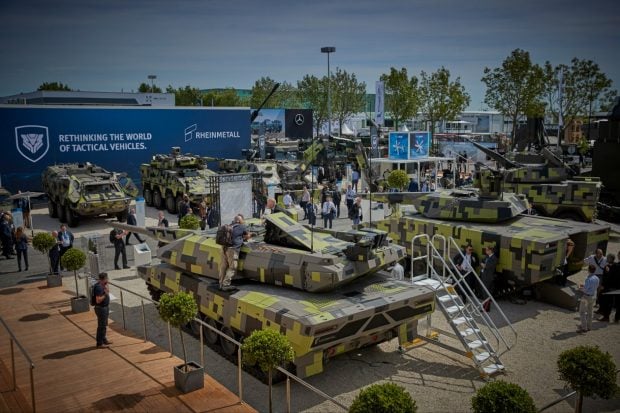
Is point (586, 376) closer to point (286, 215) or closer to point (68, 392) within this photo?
point (286, 215)

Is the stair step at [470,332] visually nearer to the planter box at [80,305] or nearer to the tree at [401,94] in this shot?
the planter box at [80,305]

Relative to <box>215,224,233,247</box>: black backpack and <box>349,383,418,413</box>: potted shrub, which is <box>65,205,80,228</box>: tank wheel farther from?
<box>349,383,418,413</box>: potted shrub

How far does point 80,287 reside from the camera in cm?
1647

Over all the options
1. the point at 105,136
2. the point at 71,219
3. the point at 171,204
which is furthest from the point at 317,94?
the point at 71,219

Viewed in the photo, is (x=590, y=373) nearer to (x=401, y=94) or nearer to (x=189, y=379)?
(x=189, y=379)

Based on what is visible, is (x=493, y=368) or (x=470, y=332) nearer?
(x=493, y=368)

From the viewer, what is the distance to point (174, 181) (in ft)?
90.8

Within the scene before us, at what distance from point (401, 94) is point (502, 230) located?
37.7 metres

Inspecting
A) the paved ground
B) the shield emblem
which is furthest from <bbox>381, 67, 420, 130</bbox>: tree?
the paved ground

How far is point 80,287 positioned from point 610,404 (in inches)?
534

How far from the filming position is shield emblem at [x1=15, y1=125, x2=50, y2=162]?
3047 cm

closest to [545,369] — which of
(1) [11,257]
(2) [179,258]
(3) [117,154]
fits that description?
(2) [179,258]

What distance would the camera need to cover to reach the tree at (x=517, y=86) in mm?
42094

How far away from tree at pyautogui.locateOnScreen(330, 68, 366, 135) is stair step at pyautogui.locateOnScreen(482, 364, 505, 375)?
167 feet
